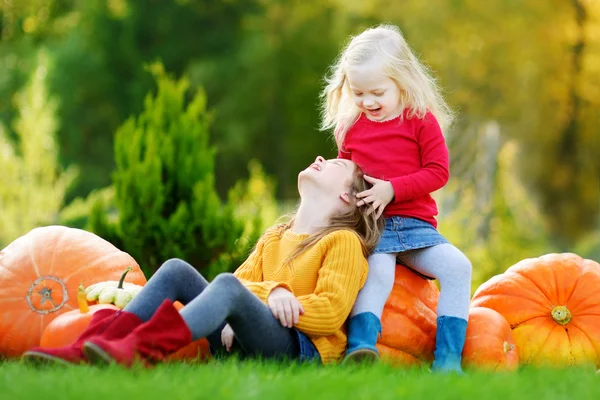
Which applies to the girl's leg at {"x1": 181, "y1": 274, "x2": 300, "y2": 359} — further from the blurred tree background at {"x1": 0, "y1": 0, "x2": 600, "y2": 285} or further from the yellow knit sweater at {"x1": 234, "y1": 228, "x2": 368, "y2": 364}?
the blurred tree background at {"x1": 0, "y1": 0, "x2": 600, "y2": 285}

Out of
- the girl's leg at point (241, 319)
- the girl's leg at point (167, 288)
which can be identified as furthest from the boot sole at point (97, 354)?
the girl's leg at point (167, 288)

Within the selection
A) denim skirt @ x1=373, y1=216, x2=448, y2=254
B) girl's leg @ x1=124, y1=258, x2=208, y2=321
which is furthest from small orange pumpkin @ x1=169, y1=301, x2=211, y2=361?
denim skirt @ x1=373, y1=216, x2=448, y2=254

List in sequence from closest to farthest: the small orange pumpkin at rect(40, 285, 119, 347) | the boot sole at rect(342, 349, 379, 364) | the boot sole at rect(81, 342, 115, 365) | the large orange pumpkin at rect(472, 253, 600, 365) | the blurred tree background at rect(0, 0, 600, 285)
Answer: the boot sole at rect(81, 342, 115, 365) < the boot sole at rect(342, 349, 379, 364) < the small orange pumpkin at rect(40, 285, 119, 347) < the large orange pumpkin at rect(472, 253, 600, 365) < the blurred tree background at rect(0, 0, 600, 285)

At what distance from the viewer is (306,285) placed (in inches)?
164

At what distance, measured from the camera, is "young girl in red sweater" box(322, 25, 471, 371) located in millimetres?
4207

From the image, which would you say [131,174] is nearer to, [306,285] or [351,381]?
[306,285]

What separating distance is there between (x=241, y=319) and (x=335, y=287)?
0.50 m

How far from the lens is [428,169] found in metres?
4.39

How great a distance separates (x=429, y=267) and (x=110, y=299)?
5.29 feet

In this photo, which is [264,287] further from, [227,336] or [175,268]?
[175,268]

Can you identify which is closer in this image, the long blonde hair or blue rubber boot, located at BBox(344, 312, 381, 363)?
blue rubber boot, located at BBox(344, 312, 381, 363)

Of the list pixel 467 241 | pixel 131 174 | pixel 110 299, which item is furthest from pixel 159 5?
pixel 110 299

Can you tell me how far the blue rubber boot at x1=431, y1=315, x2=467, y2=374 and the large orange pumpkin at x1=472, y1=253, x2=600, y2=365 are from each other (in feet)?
1.83

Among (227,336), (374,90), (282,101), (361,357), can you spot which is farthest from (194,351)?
(282,101)
